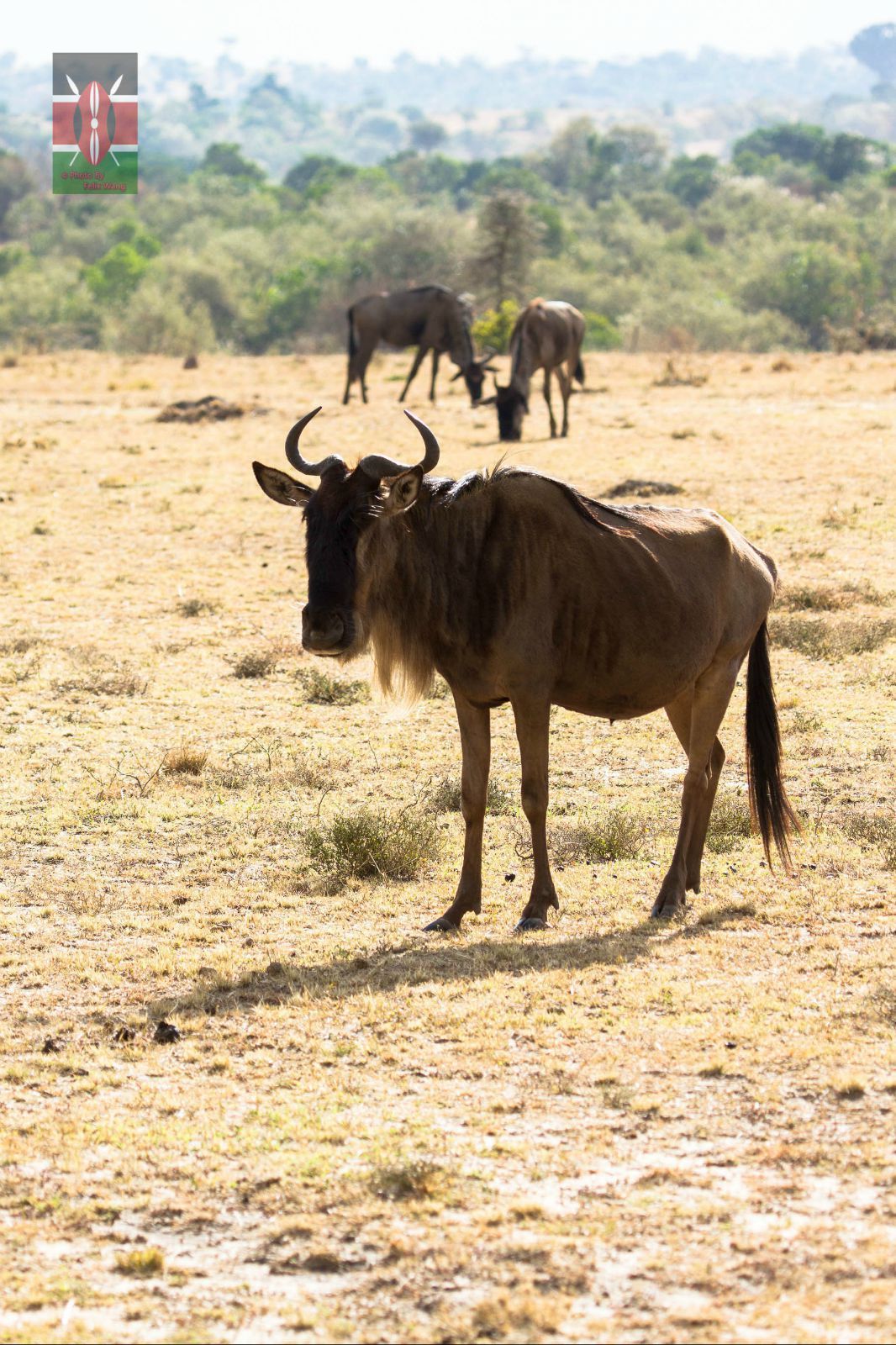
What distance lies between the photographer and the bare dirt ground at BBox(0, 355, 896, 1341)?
4133 millimetres

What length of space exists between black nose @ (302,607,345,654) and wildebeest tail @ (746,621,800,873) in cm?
211

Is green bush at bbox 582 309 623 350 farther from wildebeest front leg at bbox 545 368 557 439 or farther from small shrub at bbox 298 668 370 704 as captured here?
small shrub at bbox 298 668 370 704

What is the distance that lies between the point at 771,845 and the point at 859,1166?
3.56 metres

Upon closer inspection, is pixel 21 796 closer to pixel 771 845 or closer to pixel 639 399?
pixel 771 845

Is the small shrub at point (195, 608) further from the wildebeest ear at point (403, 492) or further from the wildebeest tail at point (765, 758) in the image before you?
the wildebeest ear at point (403, 492)

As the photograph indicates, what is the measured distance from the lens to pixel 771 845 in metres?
8.13

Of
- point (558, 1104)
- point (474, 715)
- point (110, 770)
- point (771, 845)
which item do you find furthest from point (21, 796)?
point (558, 1104)

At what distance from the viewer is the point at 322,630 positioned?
21.4 feet

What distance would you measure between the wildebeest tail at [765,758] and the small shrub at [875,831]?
1.42ft

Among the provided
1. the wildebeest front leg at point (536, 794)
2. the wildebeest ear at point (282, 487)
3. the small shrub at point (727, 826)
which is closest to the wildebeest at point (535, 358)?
the small shrub at point (727, 826)

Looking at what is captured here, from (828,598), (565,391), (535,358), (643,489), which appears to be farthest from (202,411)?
(828,598)

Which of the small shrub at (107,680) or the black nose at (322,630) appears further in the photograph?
the small shrub at (107,680)

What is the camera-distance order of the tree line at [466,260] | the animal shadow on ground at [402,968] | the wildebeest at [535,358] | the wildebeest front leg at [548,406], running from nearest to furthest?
the animal shadow on ground at [402,968]
the wildebeest front leg at [548,406]
the wildebeest at [535,358]
the tree line at [466,260]

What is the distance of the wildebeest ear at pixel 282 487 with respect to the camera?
696 centimetres
